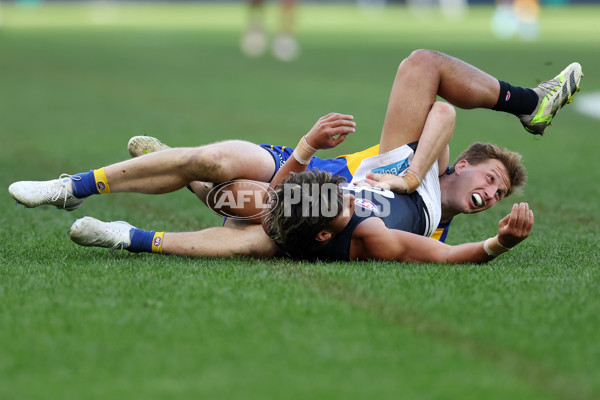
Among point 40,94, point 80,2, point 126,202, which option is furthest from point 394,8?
point 126,202

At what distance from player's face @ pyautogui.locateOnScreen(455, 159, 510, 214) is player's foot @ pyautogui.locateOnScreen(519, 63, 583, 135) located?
419 millimetres

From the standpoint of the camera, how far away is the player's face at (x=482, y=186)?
14.4 feet

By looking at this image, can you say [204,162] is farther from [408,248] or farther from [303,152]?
[408,248]

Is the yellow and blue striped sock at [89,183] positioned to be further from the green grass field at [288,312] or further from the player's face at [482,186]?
the player's face at [482,186]

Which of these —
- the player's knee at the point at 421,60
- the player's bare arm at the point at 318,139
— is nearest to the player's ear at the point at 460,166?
the player's knee at the point at 421,60

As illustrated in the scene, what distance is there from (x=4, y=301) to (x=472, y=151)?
2484 millimetres

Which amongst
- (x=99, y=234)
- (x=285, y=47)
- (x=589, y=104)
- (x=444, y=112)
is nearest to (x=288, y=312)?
(x=99, y=234)

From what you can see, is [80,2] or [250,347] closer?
[250,347]

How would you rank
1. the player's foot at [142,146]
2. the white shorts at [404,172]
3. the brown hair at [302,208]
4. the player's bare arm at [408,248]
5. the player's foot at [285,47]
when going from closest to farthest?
1. the brown hair at [302,208]
2. the player's bare arm at [408,248]
3. the white shorts at [404,172]
4. the player's foot at [142,146]
5. the player's foot at [285,47]

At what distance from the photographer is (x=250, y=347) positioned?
2795 millimetres

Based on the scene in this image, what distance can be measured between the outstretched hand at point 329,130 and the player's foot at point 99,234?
975 mm

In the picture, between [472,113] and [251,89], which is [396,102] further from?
[251,89]

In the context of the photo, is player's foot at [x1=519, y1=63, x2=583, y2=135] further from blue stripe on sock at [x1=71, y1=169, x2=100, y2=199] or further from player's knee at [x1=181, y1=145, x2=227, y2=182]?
blue stripe on sock at [x1=71, y1=169, x2=100, y2=199]

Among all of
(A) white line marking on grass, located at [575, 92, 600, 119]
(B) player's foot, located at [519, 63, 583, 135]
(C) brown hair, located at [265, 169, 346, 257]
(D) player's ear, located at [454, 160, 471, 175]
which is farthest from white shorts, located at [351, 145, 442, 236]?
(A) white line marking on grass, located at [575, 92, 600, 119]
